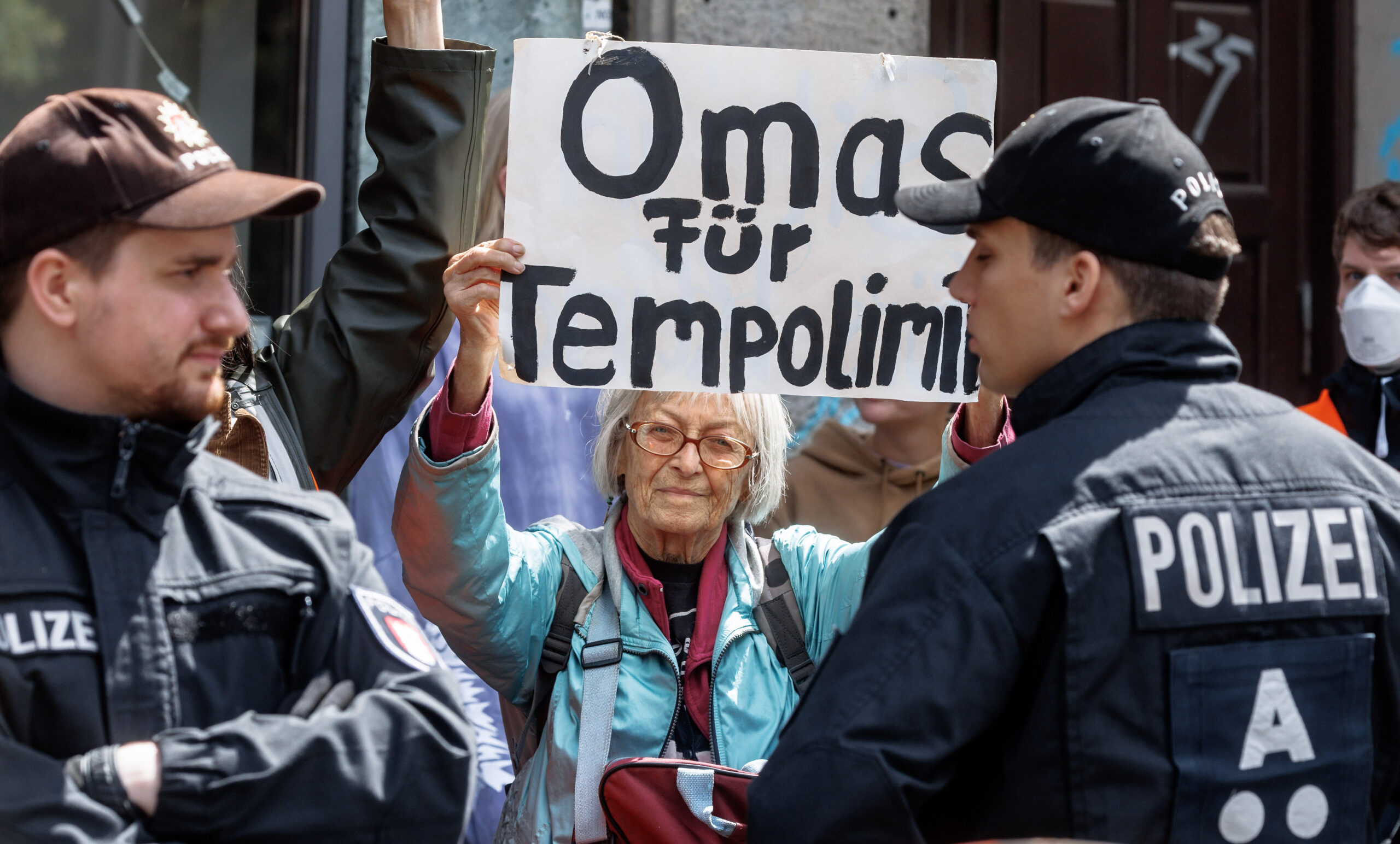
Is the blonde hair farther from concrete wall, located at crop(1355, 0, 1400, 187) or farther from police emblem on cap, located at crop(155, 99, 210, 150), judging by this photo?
concrete wall, located at crop(1355, 0, 1400, 187)

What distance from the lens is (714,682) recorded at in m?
2.33

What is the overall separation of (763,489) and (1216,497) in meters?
1.09

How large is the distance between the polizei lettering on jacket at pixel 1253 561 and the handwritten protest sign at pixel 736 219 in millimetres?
940

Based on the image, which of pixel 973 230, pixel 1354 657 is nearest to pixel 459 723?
pixel 973 230

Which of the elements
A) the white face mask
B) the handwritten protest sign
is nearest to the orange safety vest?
the white face mask

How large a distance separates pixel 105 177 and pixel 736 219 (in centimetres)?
126

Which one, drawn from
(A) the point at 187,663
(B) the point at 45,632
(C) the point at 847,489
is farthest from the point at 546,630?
(C) the point at 847,489

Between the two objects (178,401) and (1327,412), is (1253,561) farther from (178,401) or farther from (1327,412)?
(1327,412)

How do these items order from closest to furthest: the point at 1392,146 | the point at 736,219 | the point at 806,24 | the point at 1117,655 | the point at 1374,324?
the point at 1117,655 → the point at 736,219 → the point at 1374,324 → the point at 806,24 → the point at 1392,146

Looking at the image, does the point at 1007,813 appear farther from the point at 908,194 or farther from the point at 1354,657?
the point at 908,194

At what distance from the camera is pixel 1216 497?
167 cm

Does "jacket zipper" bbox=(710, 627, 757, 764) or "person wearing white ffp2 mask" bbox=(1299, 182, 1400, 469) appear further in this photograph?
"person wearing white ffp2 mask" bbox=(1299, 182, 1400, 469)

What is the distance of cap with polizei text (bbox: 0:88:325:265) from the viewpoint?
4.86 ft

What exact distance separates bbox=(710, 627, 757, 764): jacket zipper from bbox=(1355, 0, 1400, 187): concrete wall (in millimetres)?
3526
